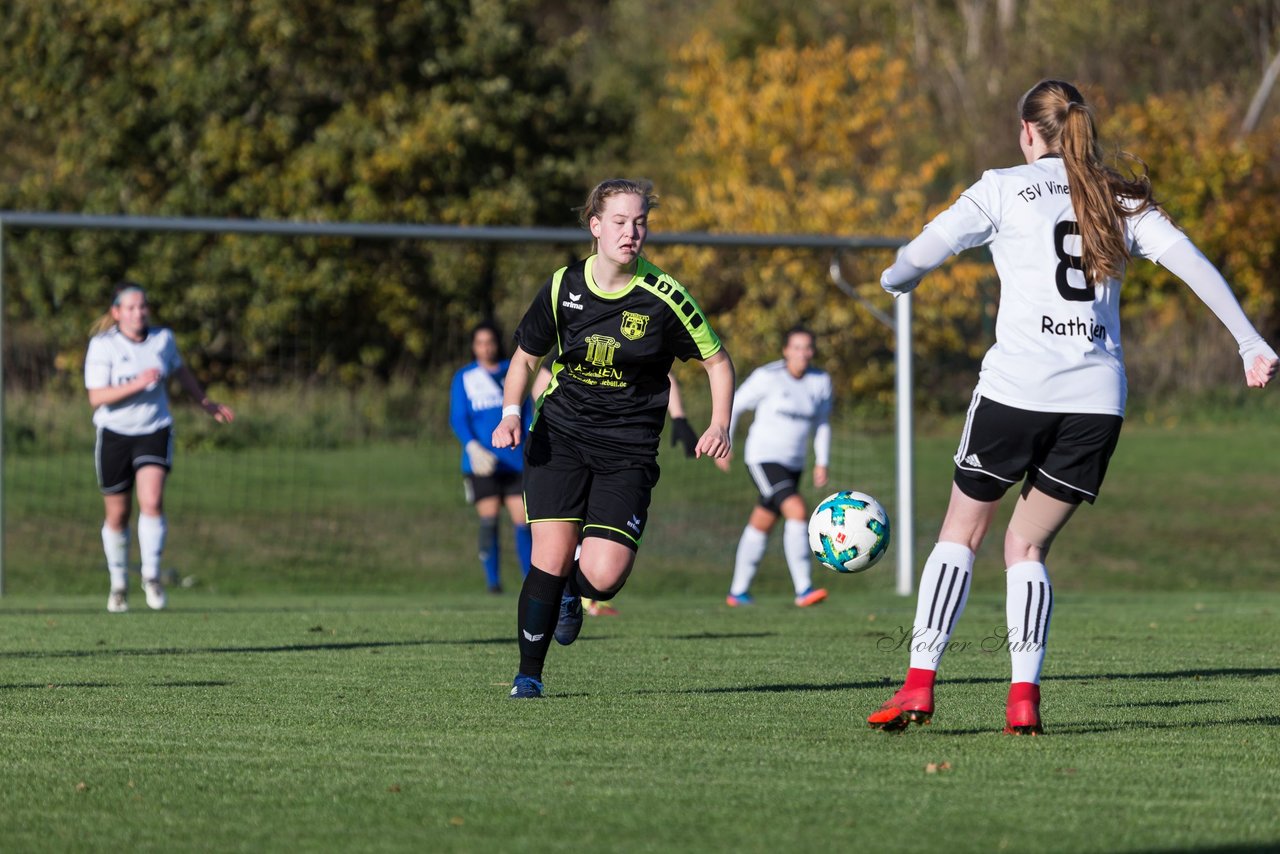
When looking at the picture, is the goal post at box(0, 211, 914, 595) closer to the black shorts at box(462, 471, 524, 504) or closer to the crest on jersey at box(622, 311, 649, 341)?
the black shorts at box(462, 471, 524, 504)

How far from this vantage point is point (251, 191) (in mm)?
26766

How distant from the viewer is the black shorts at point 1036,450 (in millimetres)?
5730

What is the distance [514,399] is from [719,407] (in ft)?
2.65

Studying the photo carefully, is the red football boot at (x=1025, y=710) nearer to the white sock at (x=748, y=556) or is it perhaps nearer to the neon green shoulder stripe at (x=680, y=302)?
the neon green shoulder stripe at (x=680, y=302)

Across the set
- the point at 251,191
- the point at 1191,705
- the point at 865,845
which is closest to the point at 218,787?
the point at 865,845

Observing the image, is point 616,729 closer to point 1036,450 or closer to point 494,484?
point 1036,450

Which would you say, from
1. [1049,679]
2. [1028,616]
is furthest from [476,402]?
[1028,616]

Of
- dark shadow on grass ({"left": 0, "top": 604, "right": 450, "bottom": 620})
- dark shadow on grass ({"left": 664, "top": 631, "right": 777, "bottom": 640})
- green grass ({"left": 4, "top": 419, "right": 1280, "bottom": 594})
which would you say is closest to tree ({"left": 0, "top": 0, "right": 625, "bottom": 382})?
green grass ({"left": 4, "top": 419, "right": 1280, "bottom": 594})

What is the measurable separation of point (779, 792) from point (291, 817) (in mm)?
1259

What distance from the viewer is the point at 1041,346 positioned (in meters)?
5.73

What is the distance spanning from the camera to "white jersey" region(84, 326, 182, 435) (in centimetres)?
1180

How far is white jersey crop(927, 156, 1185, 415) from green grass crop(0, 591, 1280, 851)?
112 cm

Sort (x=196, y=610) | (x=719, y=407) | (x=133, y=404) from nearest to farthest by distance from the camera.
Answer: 1. (x=719, y=407)
2. (x=133, y=404)
3. (x=196, y=610)

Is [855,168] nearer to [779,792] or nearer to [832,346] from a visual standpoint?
[832,346]
